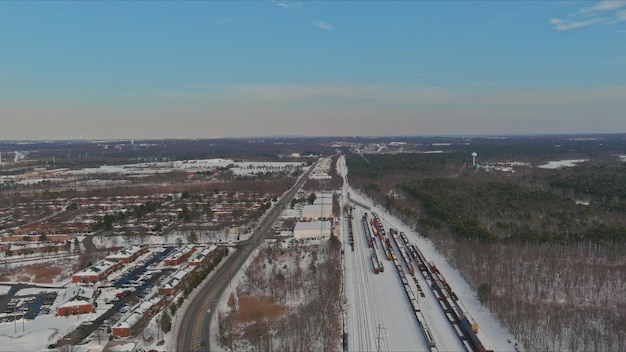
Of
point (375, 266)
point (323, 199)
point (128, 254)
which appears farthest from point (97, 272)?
point (323, 199)

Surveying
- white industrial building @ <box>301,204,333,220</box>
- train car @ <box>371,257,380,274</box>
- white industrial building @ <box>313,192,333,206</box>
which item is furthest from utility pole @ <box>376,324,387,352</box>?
white industrial building @ <box>313,192,333,206</box>

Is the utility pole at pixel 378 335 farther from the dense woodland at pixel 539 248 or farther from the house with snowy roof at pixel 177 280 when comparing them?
the house with snowy roof at pixel 177 280

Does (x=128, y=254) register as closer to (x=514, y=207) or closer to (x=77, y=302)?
(x=77, y=302)

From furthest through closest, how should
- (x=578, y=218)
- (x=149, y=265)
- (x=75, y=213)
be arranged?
(x=75, y=213) < (x=578, y=218) < (x=149, y=265)

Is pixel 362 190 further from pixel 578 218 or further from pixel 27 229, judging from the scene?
pixel 27 229

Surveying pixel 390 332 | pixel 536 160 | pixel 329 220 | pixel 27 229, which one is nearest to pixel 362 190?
pixel 329 220
